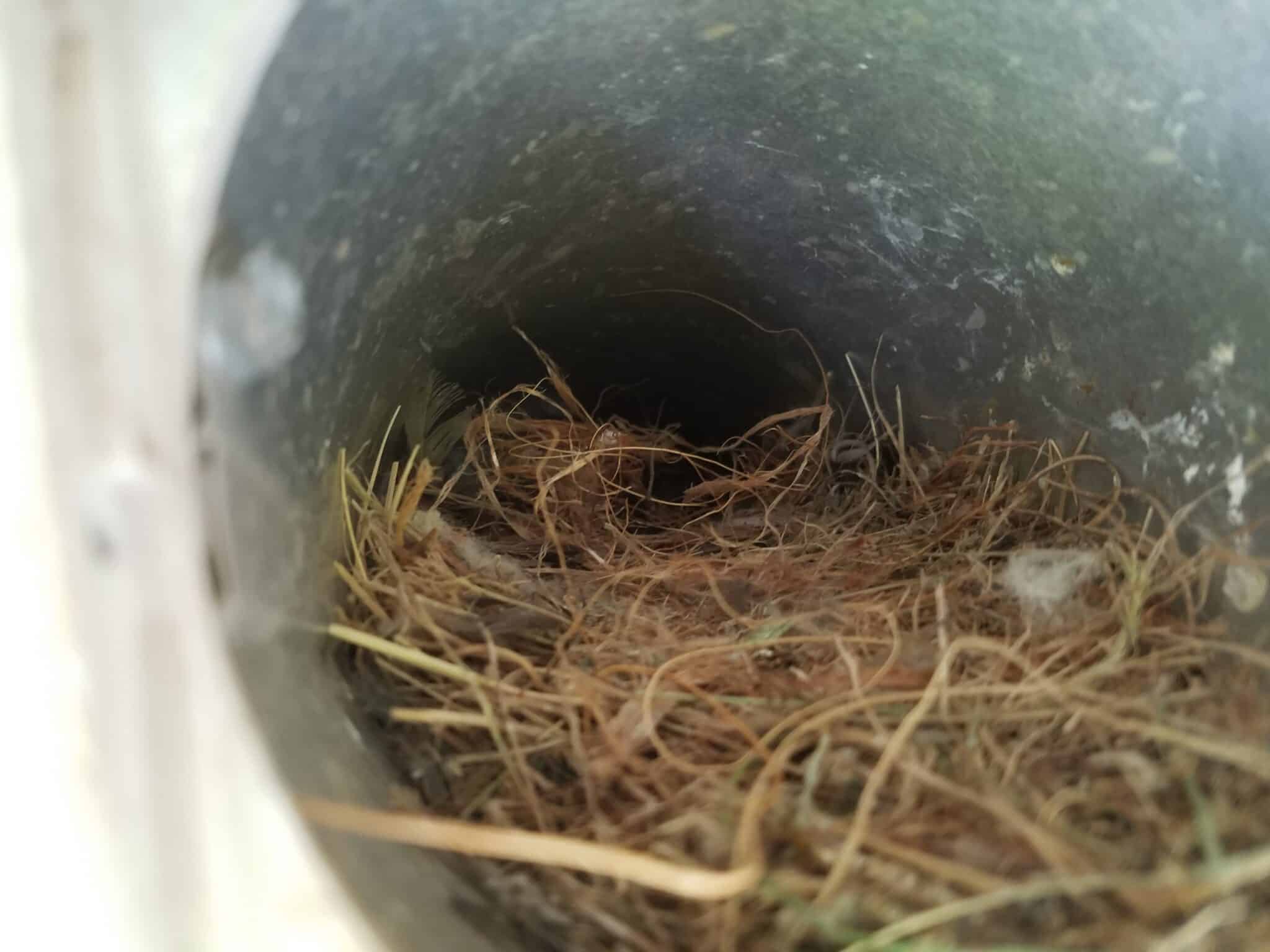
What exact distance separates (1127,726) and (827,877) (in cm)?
28

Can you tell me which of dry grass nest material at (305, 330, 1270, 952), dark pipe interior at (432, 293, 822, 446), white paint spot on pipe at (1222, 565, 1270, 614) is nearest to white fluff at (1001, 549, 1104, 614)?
dry grass nest material at (305, 330, 1270, 952)

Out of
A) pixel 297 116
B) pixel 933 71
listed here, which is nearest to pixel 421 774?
pixel 297 116

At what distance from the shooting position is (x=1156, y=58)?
0.68 metres

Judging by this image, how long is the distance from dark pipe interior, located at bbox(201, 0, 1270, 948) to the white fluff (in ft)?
0.34

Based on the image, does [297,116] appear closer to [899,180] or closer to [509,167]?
[509,167]

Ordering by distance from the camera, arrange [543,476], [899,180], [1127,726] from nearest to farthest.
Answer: [1127,726]
[899,180]
[543,476]

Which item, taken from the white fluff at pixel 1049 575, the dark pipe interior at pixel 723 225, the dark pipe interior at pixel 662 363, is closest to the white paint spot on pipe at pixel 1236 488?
the dark pipe interior at pixel 723 225

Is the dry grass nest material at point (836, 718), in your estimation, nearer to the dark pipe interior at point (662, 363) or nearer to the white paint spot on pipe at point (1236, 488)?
the white paint spot on pipe at point (1236, 488)

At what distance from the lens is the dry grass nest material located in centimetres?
52

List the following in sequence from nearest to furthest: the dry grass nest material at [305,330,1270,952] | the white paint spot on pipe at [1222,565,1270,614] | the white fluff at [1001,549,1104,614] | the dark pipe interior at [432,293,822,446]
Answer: the dry grass nest material at [305,330,1270,952] → the white paint spot on pipe at [1222,565,1270,614] → the white fluff at [1001,549,1104,614] → the dark pipe interior at [432,293,822,446]

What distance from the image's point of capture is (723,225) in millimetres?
1108

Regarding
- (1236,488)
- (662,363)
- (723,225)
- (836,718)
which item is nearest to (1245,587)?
(1236,488)

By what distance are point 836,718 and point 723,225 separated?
678mm

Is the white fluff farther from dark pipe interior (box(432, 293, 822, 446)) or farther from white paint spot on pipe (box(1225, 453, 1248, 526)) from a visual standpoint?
dark pipe interior (box(432, 293, 822, 446))
